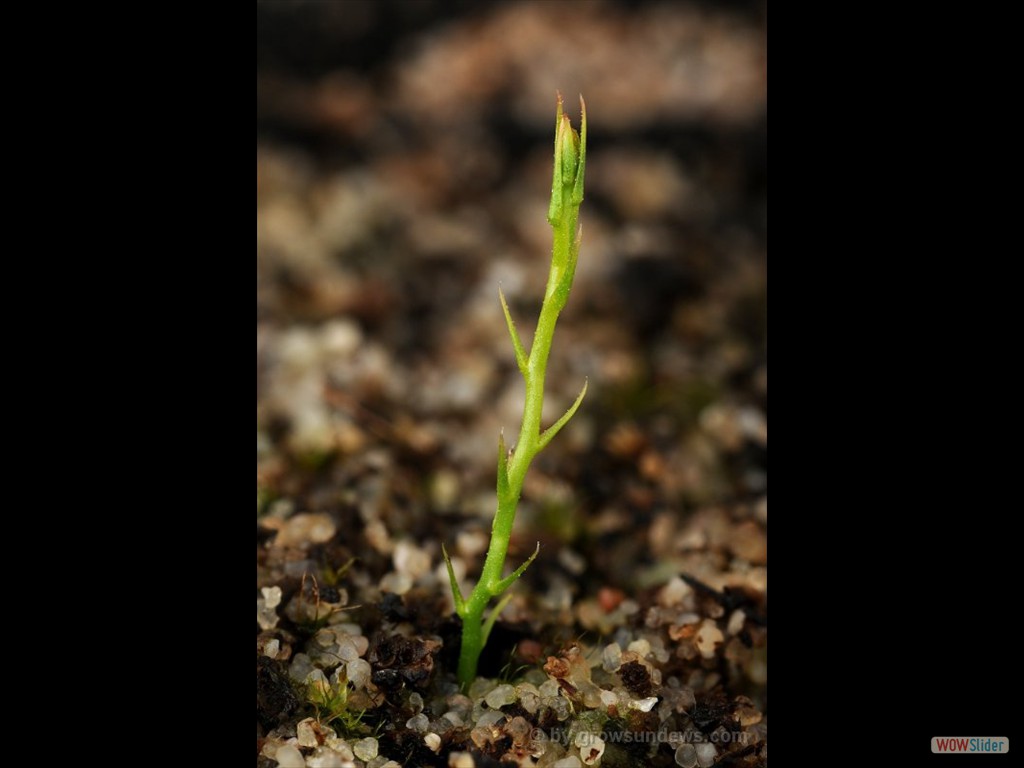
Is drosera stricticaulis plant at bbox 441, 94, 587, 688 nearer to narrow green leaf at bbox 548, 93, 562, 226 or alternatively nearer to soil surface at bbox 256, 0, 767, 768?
narrow green leaf at bbox 548, 93, 562, 226

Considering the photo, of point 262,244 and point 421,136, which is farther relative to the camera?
point 421,136

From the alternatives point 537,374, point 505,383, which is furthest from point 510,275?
point 537,374
